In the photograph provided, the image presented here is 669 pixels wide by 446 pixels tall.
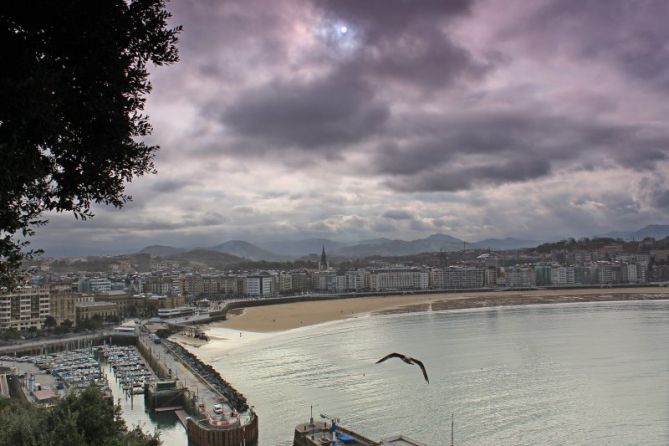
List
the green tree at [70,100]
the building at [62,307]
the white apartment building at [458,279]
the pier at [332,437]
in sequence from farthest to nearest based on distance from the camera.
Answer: the white apartment building at [458,279] → the building at [62,307] → the pier at [332,437] → the green tree at [70,100]

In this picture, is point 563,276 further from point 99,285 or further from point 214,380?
point 214,380

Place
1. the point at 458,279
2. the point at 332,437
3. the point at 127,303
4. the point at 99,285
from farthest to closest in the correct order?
the point at 458,279 < the point at 99,285 < the point at 127,303 < the point at 332,437

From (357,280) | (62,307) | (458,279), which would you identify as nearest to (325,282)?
(357,280)

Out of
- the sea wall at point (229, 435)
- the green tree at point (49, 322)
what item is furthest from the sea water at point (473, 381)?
the green tree at point (49, 322)

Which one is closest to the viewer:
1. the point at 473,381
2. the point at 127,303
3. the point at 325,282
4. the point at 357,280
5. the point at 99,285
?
the point at 473,381

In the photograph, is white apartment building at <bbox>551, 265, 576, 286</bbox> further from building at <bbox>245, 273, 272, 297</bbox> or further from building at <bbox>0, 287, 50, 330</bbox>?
building at <bbox>0, 287, 50, 330</bbox>

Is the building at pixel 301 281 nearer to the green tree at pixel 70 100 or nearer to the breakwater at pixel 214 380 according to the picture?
the breakwater at pixel 214 380
